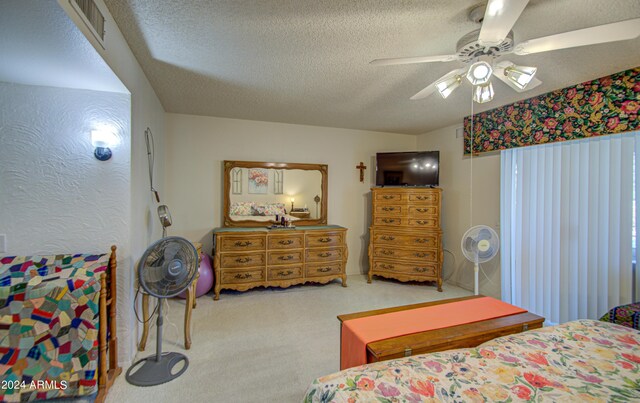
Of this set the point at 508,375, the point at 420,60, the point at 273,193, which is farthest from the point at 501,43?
the point at 273,193

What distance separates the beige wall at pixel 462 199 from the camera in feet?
11.4

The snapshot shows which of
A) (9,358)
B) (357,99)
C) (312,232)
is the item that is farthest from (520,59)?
(9,358)

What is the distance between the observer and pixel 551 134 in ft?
9.12

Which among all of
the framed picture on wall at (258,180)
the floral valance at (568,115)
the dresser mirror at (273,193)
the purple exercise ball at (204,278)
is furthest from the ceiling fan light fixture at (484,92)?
the purple exercise ball at (204,278)

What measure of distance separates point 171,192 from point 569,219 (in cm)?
471

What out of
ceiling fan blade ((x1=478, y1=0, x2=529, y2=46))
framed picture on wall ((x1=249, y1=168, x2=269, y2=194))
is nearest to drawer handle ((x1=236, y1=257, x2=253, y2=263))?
framed picture on wall ((x1=249, y1=168, x2=269, y2=194))

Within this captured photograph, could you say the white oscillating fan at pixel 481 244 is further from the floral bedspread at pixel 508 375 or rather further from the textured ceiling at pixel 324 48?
the textured ceiling at pixel 324 48

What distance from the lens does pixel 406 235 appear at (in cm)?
393

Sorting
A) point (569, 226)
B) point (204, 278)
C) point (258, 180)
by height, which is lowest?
point (204, 278)

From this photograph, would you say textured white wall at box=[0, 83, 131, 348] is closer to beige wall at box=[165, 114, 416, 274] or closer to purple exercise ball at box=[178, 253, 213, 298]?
purple exercise ball at box=[178, 253, 213, 298]

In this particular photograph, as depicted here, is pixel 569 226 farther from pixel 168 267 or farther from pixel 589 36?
pixel 168 267

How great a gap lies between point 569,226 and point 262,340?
324 cm

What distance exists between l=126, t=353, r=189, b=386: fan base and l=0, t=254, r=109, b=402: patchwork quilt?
0.29m

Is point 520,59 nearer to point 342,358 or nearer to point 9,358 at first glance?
point 342,358
